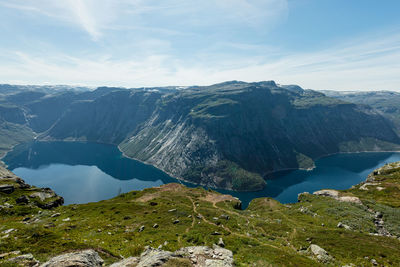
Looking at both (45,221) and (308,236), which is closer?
(308,236)

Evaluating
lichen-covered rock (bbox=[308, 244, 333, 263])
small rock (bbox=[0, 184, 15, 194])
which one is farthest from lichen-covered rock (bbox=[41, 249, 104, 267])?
small rock (bbox=[0, 184, 15, 194])

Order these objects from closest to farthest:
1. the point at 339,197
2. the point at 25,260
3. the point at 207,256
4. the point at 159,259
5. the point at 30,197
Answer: the point at 159,259 → the point at 25,260 → the point at 207,256 → the point at 30,197 → the point at 339,197

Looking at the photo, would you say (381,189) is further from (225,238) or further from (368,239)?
(225,238)

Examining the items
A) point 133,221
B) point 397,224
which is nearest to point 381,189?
point 397,224

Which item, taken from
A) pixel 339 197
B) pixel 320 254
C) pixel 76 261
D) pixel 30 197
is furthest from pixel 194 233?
pixel 30 197

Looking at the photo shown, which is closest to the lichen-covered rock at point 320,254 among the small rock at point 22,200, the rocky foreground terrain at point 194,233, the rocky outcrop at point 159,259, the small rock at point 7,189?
the rocky foreground terrain at point 194,233

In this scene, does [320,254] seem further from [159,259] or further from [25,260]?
[25,260]

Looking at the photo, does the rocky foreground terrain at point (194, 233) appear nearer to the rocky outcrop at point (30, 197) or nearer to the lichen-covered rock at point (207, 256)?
the lichen-covered rock at point (207, 256)
